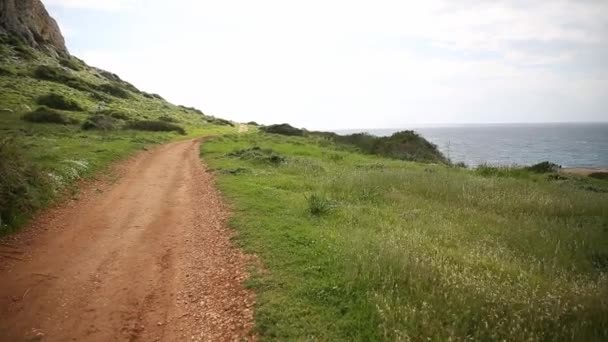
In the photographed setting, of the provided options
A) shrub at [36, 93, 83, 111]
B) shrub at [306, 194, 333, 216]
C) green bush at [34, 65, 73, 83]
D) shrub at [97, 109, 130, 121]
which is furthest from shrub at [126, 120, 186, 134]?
shrub at [306, 194, 333, 216]

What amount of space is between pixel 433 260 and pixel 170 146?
101 feet

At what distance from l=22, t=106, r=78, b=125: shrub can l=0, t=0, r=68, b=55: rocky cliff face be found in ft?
211

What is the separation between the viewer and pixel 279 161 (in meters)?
25.9

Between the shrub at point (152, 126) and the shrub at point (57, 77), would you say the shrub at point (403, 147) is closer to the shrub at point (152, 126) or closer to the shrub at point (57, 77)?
the shrub at point (152, 126)

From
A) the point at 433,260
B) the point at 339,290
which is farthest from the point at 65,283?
the point at 433,260

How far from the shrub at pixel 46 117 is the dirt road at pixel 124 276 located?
1103 inches

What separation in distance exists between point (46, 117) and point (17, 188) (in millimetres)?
30673

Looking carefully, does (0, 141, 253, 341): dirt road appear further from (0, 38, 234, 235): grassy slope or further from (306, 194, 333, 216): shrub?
(306, 194, 333, 216): shrub

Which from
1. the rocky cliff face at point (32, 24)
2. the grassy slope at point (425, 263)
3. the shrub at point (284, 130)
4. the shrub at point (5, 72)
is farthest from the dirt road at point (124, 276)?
the rocky cliff face at point (32, 24)

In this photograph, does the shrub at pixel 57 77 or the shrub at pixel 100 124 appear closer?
the shrub at pixel 100 124

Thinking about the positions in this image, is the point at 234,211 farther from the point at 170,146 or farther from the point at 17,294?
the point at 170,146

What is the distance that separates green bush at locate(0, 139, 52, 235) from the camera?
11016 millimetres

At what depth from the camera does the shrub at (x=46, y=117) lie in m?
36.5

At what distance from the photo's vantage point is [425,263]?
26.5 ft
